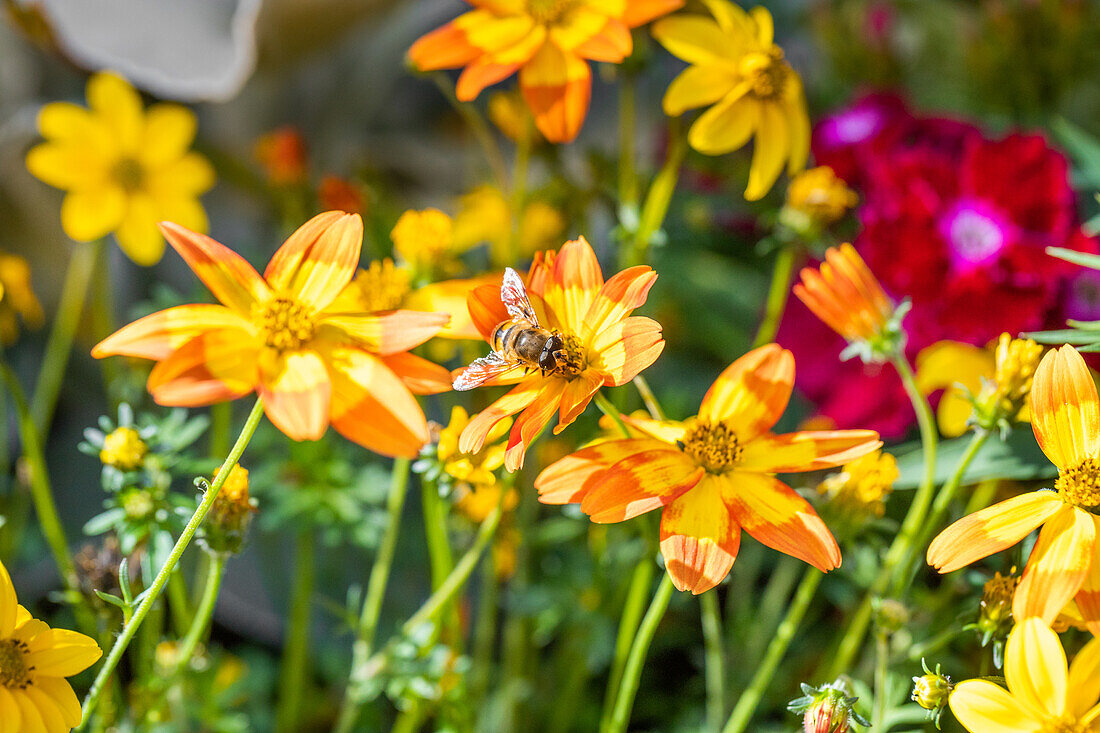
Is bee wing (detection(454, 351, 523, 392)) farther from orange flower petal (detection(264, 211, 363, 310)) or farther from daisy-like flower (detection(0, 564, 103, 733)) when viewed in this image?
daisy-like flower (detection(0, 564, 103, 733))

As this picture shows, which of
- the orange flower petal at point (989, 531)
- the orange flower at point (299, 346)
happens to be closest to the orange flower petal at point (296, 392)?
the orange flower at point (299, 346)

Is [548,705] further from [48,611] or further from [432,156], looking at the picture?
[432,156]

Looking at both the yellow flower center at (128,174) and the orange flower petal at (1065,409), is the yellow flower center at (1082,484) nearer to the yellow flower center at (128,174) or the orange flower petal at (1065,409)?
the orange flower petal at (1065,409)

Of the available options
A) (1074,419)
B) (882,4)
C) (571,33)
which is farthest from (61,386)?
(882,4)

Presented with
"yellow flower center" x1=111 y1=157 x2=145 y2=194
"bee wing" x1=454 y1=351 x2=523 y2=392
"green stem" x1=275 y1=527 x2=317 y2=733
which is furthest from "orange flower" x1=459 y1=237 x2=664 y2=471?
"yellow flower center" x1=111 y1=157 x2=145 y2=194

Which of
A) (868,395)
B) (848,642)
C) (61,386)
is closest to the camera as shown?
(848,642)

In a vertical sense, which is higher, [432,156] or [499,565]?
[432,156]

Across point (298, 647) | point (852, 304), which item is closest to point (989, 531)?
point (852, 304)
